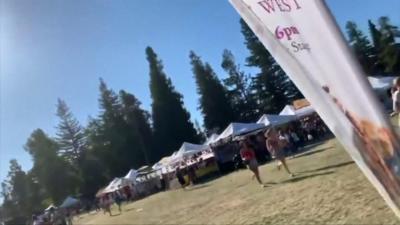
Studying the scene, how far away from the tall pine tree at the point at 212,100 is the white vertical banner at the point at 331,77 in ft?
214

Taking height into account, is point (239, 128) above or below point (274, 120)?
above

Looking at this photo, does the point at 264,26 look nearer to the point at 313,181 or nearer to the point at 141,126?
the point at 313,181

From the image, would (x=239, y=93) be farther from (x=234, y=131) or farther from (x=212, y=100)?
(x=234, y=131)

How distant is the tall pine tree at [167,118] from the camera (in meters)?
67.1

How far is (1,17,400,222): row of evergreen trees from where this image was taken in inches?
2650

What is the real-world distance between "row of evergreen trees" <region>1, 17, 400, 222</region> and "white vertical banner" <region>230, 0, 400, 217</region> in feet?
210

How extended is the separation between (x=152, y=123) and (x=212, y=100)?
9748 mm

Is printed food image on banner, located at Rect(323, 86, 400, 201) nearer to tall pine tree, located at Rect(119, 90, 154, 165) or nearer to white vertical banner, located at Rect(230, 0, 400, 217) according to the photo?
white vertical banner, located at Rect(230, 0, 400, 217)

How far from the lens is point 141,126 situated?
7050cm

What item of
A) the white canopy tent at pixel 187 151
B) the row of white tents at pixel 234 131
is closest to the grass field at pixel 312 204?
Answer: the row of white tents at pixel 234 131

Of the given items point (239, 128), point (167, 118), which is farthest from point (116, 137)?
point (239, 128)

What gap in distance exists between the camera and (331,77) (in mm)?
1885

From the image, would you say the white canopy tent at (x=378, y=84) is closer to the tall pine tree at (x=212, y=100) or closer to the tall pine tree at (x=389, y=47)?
the tall pine tree at (x=389, y=47)

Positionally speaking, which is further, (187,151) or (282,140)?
(187,151)
